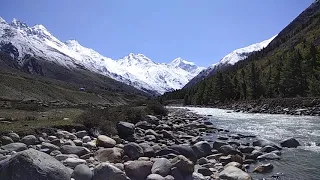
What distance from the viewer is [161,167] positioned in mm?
12844

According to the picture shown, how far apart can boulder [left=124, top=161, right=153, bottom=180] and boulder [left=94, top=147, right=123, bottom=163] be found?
2.02 m

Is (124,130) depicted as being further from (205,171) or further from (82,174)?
(82,174)

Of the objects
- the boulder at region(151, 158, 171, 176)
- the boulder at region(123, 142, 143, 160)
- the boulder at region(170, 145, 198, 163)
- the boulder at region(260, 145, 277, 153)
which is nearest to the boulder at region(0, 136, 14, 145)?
the boulder at region(123, 142, 143, 160)

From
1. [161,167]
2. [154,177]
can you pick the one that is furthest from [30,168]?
[161,167]

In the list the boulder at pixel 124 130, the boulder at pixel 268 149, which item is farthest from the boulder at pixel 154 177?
the boulder at pixel 124 130

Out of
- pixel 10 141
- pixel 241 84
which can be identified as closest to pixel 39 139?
pixel 10 141

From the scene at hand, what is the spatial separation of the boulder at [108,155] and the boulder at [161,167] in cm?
247

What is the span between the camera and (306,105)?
170 feet

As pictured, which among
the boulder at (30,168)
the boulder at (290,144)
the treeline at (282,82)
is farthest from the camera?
the treeline at (282,82)

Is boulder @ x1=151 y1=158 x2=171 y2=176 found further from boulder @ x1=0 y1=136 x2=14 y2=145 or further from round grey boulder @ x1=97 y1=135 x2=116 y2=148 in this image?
boulder @ x1=0 y1=136 x2=14 y2=145

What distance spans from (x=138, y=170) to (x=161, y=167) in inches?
37.7

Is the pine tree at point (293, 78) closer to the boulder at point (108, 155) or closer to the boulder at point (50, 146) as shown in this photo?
the boulder at point (108, 155)

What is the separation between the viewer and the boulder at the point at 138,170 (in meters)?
12.5

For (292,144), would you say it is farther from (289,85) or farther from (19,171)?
(289,85)
